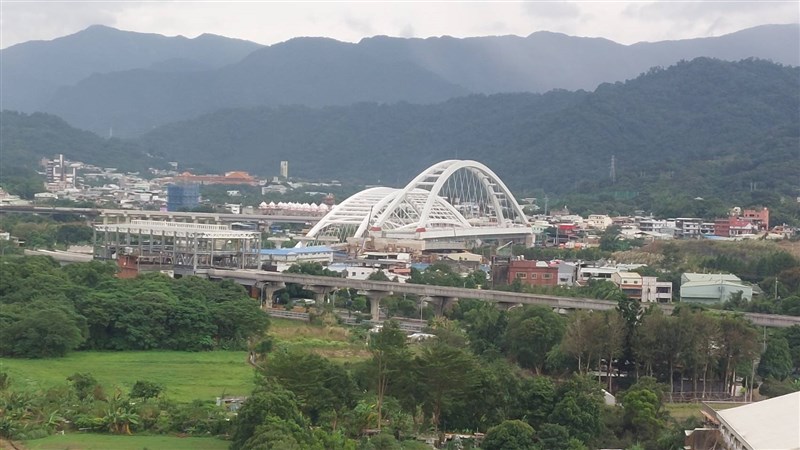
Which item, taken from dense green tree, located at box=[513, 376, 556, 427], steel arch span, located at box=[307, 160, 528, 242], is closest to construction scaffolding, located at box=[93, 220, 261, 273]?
steel arch span, located at box=[307, 160, 528, 242]

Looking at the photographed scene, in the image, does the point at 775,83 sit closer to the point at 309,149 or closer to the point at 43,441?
the point at 309,149

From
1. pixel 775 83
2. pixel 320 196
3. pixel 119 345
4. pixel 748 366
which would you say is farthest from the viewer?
pixel 775 83

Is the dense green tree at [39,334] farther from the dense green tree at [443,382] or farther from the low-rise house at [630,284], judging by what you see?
the low-rise house at [630,284]

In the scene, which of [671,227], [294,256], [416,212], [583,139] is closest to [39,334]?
[294,256]

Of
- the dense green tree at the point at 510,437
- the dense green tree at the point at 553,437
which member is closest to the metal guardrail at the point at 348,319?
the dense green tree at the point at 553,437

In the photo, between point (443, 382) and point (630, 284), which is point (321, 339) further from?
point (630, 284)

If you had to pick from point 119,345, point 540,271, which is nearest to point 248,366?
point 119,345
